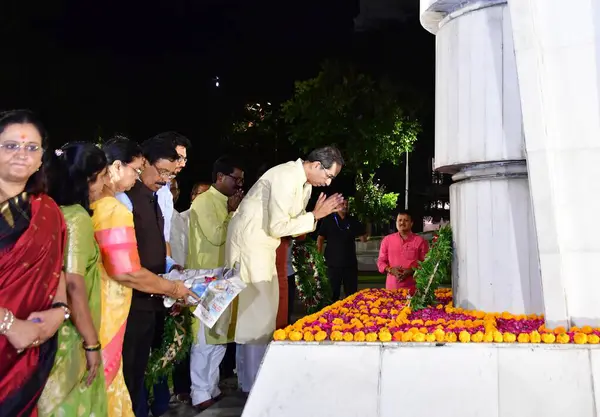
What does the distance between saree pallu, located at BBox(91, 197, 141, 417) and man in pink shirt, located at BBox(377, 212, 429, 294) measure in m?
4.33

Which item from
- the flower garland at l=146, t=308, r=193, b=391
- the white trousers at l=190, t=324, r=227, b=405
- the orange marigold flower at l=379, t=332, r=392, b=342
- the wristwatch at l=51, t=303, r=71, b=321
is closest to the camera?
the wristwatch at l=51, t=303, r=71, b=321

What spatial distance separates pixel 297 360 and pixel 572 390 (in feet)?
4.91

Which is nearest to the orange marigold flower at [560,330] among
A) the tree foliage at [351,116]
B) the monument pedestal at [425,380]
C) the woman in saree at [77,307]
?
the monument pedestal at [425,380]

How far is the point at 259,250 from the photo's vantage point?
5398 millimetres

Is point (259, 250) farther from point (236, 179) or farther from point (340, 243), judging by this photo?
point (340, 243)

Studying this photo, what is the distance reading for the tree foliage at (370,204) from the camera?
33125mm

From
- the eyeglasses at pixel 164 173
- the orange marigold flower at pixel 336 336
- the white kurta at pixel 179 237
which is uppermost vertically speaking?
the eyeglasses at pixel 164 173

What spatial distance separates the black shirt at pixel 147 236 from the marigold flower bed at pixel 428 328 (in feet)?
2.85

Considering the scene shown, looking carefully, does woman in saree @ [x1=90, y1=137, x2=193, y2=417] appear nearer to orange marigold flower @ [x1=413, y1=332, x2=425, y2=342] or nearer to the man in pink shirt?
orange marigold flower @ [x1=413, y1=332, x2=425, y2=342]

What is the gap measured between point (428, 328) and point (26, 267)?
251cm

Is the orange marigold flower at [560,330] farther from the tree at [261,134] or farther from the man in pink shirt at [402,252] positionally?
the tree at [261,134]

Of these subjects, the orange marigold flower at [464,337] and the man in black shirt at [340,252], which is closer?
the orange marigold flower at [464,337]

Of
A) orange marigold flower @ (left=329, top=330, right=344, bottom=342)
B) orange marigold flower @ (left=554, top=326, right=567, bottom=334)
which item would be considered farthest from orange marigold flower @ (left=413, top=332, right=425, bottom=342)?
orange marigold flower @ (left=554, top=326, right=567, bottom=334)

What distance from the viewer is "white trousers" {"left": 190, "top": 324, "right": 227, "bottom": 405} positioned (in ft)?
19.3
